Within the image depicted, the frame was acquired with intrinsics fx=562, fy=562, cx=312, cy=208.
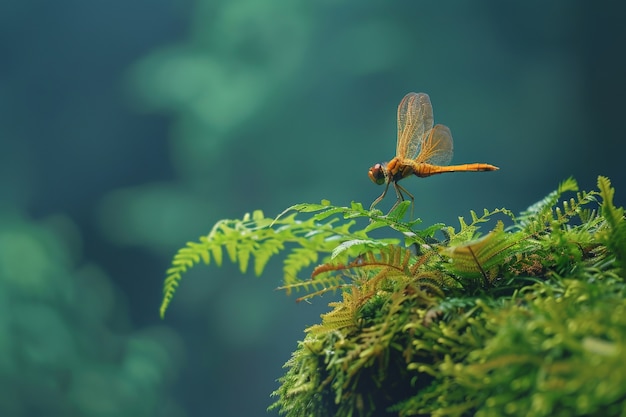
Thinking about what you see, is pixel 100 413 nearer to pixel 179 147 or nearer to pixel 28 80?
pixel 179 147

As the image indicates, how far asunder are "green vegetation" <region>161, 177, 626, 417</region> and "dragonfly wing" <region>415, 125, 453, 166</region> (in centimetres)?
37

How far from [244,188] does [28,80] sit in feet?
5.99

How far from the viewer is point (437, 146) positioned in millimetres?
1293

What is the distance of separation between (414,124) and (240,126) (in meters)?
3.19

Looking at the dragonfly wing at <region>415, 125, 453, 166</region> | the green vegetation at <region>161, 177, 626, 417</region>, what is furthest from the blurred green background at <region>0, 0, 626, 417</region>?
the green vegetation at <region>161, 177, 626, 417</region>

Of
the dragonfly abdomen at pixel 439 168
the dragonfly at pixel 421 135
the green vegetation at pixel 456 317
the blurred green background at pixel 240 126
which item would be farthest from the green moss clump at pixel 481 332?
the blurred green background at pixel 240 126

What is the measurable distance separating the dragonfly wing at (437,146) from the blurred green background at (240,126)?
2874 mm

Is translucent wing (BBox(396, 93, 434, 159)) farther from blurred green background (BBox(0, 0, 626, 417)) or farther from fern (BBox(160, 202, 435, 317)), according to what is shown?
blurred green background (BBox(0, 0, 626, 417))

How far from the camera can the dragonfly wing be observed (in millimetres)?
1275

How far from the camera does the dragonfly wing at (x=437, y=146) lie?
1.28 metres

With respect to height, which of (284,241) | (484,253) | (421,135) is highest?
(421,135)

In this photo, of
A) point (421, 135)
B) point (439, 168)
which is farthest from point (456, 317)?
point (421, 135)

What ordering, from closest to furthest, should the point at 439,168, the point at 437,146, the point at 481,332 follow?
the point at 481,332
the point at 439,168
the point at 437,146

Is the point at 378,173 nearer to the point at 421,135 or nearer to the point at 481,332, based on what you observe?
the point at 421,135
